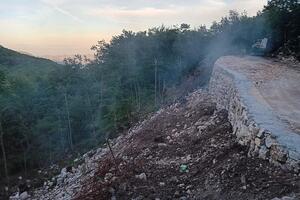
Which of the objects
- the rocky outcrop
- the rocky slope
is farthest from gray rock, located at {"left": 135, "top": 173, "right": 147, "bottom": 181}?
the rocky outcrop

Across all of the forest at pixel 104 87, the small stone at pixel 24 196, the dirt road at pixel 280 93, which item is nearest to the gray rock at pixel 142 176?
the dirt road at pixel 280 93

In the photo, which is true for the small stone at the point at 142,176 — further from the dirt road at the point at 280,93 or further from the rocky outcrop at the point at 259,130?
the dirt road at the point at 280,93

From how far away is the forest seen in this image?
36.8 m

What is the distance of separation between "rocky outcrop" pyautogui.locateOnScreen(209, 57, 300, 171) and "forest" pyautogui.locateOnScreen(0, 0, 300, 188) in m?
20.7

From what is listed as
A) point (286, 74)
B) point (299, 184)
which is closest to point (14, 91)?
point (286, 74)

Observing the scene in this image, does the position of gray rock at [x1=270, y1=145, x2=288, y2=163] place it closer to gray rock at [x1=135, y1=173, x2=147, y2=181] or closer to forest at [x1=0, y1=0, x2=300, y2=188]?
gray rock at [x1=135, y1=173, x2=147, y2=181]

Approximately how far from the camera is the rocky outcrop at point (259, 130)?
8.19 m

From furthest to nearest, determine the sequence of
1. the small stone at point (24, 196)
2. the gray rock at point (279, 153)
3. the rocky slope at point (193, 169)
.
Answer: the small stone at point (24, 196)
the rocky slope at point (193, 169)
the gray rock at point (279, 153)

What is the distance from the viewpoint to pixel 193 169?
11117 mm

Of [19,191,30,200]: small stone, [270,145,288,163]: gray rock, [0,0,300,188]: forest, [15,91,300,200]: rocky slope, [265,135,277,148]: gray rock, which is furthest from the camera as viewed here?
[0,0,300,188]: forest

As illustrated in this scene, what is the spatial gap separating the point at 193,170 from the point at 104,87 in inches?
1458

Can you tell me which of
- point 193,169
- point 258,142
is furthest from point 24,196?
point 258,142

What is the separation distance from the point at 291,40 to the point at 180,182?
78.4ft

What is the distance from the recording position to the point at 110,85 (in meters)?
47.4
